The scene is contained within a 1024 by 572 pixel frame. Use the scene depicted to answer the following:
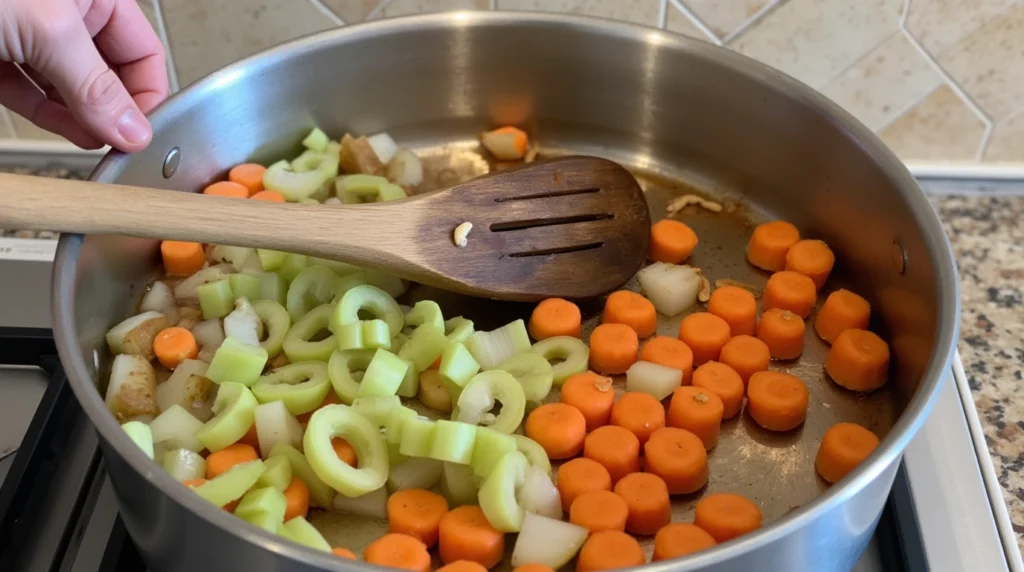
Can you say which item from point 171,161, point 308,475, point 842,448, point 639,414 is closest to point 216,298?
point 171,161

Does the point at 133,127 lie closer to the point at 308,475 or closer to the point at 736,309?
the point at 308,475

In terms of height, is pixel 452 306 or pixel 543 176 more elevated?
pixel 543 176

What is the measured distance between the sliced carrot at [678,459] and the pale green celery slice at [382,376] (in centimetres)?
27

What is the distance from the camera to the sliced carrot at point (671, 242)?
46.3 inches

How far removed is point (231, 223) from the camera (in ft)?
3.09

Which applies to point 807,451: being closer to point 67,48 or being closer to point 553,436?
point 553,436

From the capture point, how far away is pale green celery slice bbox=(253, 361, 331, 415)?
0.98 m

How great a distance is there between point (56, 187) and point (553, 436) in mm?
539

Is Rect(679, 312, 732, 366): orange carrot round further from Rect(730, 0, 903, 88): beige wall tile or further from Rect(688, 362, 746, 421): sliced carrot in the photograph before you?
Rect(730, 0, 903, 88): beige wall tile

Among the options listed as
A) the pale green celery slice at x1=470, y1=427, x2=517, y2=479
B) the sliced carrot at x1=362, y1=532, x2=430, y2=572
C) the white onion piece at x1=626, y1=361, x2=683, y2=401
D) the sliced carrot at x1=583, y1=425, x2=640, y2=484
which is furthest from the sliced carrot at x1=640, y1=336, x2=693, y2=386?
the sliced carrot at x1=362, y1=532, x2=430, y2=572

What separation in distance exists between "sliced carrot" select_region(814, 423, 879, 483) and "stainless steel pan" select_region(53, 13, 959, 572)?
3cm

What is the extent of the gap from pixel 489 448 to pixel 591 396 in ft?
0.48

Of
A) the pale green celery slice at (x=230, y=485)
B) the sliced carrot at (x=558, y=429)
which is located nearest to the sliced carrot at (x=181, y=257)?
the pale green celery slice at (x=230, y=485)

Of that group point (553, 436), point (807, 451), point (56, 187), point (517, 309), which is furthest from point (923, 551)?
point (56, 187)
